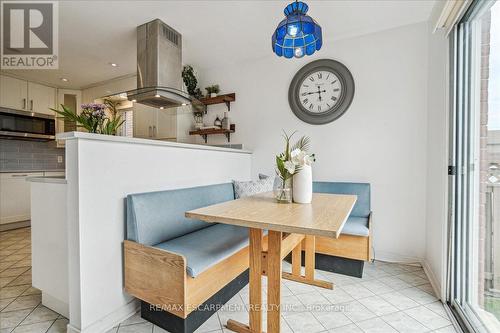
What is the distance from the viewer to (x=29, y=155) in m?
4.22

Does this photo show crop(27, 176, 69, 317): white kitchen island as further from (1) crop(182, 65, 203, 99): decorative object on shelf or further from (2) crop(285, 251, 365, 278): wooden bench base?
(1) crop(182, 65, 203, 99): decorative object on shelf

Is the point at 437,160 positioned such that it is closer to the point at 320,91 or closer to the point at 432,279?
the point at 432,279

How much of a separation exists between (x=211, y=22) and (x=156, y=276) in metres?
2.36

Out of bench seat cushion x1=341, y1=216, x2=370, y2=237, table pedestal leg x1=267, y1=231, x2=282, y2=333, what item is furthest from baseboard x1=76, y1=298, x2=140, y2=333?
bench seat cushion x1=341, y1=216, x2=370, y2=237

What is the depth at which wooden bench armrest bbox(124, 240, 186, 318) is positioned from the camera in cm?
132

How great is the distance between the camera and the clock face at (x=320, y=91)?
2.76 m

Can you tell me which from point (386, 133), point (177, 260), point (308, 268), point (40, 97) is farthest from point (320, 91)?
point (40, 97)

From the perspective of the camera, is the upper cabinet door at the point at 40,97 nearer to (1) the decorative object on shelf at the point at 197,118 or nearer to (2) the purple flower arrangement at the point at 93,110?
(1) the decorative object on shelf at the point at 197,118

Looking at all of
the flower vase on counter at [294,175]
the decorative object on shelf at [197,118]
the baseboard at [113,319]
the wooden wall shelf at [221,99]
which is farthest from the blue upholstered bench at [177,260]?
the decorative object on shelf at [197,118]

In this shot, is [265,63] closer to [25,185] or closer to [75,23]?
[75,23]

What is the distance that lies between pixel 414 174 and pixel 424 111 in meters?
0.63

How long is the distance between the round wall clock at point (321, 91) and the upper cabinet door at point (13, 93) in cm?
429

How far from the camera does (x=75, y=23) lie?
246 centimetres

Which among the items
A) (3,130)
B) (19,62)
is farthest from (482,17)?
(3,130)
